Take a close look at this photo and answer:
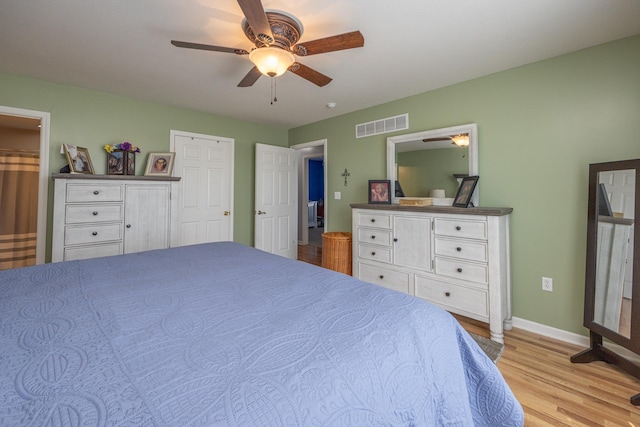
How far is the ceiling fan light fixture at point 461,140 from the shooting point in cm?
278

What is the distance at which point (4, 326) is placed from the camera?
840 millimetres

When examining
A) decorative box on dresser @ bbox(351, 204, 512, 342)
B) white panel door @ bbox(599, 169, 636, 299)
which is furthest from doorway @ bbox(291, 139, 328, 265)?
white panel door @ bbox(599, 169, 636, 299)

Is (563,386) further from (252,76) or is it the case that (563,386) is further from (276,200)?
(276,200)

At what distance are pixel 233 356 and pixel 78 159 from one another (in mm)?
3302

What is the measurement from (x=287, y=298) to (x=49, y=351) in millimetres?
695

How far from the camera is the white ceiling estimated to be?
5.59ft

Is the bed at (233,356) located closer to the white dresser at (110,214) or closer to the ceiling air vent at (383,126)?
the white dresser at (110,214)

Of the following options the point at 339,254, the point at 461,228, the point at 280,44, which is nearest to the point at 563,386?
the point at 461,228

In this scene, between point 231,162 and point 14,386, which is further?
point 231,162

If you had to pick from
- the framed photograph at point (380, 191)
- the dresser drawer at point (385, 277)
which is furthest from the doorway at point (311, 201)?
the dresser drawer at point (385, 277)

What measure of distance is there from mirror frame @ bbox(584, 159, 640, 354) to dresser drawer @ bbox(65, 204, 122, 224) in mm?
4170

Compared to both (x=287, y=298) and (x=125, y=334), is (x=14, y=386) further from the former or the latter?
(x=287, y=298)

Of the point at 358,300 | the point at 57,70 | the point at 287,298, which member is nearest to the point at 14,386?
the point at 287,298

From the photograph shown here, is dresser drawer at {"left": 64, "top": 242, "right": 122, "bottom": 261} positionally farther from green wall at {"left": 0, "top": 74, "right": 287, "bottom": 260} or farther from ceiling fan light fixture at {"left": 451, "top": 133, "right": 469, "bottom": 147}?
ceiling fan light fixture at {"left": 451, "top": 133, "right": 469, "bottom": 147}
